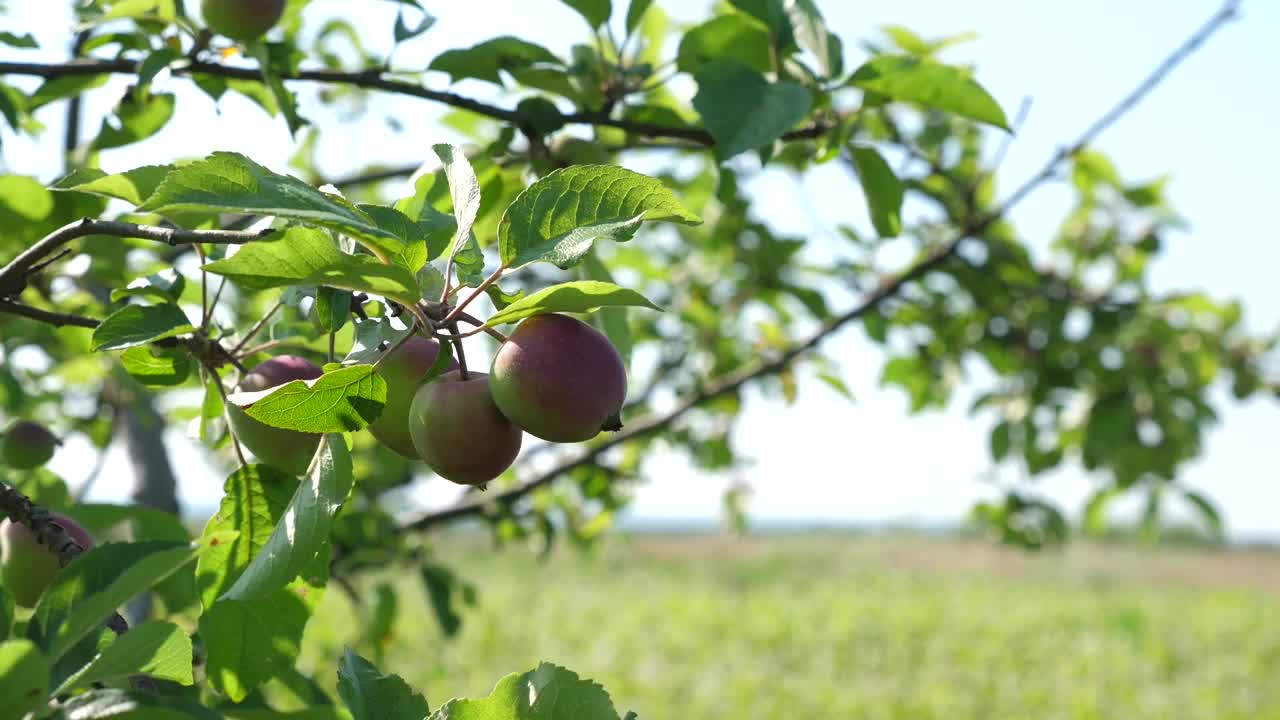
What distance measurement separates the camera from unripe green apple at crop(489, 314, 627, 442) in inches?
22.2

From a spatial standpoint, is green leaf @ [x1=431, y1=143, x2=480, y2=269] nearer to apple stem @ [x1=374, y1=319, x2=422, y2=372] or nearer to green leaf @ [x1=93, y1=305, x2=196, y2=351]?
apple stem @ [x1=374, y1=319, x2=422, y2=372]

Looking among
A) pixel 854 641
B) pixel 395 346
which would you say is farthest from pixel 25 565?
pixel 854 641

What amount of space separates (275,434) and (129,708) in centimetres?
23

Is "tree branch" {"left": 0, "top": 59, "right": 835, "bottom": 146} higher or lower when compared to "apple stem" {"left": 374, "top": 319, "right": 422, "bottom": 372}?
higher

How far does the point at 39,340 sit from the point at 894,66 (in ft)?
3.34

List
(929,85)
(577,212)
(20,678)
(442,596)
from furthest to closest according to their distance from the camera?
(442,596) → (929,85) → (577,212) → (20,678)

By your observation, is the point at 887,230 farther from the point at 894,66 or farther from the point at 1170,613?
the point at 1170,613

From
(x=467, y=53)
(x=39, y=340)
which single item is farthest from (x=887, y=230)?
(x=39, y=340)

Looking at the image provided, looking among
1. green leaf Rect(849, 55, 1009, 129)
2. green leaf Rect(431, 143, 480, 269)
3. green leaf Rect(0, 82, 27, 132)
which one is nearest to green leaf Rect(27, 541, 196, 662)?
green leaf Rect(431, 143, 480, 269)

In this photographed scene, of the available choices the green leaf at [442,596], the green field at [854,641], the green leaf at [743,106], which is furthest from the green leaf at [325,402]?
the green field at [854,641]

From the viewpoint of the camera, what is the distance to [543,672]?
60 centimetres

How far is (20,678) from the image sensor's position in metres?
0.48

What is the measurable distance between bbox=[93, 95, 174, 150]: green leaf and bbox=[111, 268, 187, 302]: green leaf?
1.24ft

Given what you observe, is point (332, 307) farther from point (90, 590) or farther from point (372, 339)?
point (90, 590)
